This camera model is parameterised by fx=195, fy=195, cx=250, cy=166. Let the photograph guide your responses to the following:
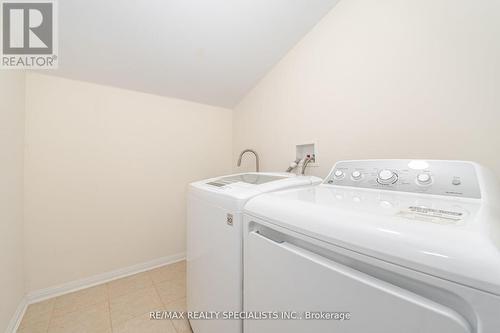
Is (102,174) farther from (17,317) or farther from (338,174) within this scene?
(338,174)

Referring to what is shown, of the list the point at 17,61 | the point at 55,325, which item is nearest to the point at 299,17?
the point at 17,61

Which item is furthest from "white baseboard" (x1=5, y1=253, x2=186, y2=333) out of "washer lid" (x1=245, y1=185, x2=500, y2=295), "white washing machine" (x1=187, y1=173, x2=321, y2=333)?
"washer lid" (x1=245, y1=185, x2=500, y2=295)

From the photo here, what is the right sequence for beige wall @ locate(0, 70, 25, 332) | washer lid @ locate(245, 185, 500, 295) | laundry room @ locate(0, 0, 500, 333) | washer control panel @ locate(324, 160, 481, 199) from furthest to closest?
1. beige wall @ locate(0, 70, 25, 332)
2. washer control panel @ locate(324, 160, 481, 199)
3. laundry room @ locate(0, 0, 500, 333)
4. washer lid @ locate(245, 185, 500, 295)

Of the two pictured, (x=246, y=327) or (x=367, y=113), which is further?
(x=367, y=113)

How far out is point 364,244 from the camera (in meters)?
0.39

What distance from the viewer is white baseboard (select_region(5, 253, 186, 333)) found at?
4.18 ft

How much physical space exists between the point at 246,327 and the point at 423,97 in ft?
4.13

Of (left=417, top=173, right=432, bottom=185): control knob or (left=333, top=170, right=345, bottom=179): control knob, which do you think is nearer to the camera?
(left=417, top=173, right=432, bottom=185): control knob

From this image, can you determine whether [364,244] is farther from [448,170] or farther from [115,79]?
[115,79]

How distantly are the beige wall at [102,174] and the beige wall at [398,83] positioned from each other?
1.17m

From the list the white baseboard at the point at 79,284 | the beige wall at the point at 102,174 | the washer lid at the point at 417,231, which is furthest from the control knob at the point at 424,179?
the white baseboard at the point at 79,284

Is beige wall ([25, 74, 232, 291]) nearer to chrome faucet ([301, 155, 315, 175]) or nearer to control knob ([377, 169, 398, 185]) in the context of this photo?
chrome faucet ([301, 155, 315, 175])

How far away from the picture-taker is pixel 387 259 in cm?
36

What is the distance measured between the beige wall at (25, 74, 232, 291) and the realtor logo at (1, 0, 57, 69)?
18 cm
